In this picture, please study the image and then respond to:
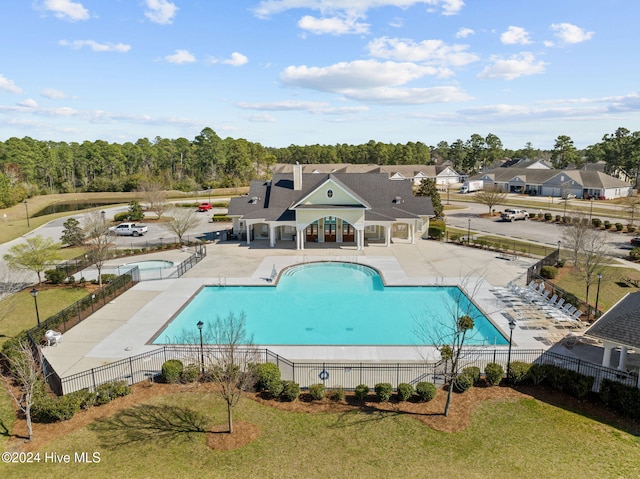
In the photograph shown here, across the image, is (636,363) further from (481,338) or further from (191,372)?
(191,372)

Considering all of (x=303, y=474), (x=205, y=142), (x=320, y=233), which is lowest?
(x=303, y=474)

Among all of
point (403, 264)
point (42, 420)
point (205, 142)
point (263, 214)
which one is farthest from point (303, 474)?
point (205, 142)

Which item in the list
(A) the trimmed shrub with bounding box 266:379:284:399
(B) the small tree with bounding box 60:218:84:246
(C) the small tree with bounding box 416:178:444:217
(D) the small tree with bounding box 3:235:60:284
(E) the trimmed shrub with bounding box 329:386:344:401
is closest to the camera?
(E) the trimmed shrub with bounding box 329:386:344:401

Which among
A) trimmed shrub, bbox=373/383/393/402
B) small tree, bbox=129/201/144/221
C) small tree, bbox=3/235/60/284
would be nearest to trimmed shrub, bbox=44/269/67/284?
small tree, bbox=3/235/60/284

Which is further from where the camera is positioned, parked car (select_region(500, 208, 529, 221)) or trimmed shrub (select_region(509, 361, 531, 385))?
parked car (select_region(500, 208, 529, 221))

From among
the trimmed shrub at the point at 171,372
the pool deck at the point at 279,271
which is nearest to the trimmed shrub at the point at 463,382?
the pool deck at the point at 279,271

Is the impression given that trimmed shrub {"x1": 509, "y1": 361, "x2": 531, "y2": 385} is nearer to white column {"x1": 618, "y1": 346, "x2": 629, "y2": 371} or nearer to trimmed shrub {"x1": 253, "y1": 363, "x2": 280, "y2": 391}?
white column {"x1": 618, "y1": 346, "x2": 629, "y2": 371}

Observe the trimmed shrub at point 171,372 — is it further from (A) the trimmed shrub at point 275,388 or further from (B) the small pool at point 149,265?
(B) the small pool at point 149,265
